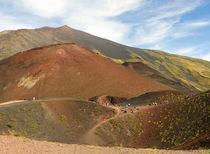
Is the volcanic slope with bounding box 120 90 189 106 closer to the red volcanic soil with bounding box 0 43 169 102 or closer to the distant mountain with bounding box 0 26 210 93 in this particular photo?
the red volcanic soil with bounding box 0 43 169 102

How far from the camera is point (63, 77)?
231 ft

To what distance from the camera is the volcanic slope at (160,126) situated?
888 inches

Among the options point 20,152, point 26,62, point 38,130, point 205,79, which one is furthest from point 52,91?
point 205,79

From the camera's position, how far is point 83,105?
109 feet

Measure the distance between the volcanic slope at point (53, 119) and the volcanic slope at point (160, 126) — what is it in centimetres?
286

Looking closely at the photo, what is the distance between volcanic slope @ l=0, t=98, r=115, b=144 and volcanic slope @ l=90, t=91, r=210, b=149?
9.37ft

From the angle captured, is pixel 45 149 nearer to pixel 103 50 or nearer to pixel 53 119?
pixel 53 119

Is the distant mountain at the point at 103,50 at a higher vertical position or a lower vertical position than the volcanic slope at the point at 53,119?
higher

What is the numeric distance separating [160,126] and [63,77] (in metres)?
48.9

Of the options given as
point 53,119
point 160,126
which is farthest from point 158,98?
point 53,119

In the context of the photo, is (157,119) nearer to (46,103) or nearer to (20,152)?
(46,103)

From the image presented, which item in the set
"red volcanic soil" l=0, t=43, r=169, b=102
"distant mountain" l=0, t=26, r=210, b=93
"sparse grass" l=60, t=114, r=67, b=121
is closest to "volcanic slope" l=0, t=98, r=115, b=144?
"sparse grass" l=60, t=114, r=67, b=121

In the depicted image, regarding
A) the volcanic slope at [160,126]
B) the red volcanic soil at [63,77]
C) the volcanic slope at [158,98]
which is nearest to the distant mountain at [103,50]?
the red volcanic soil at [63,77]

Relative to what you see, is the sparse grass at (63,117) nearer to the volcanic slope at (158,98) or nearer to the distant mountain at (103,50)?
the volcanic slope at (158,98)
